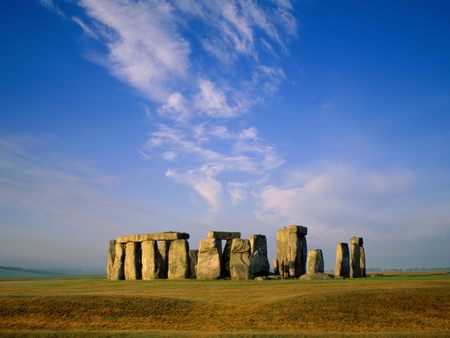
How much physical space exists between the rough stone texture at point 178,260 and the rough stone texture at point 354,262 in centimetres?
935

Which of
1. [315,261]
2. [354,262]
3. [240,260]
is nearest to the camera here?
[240,260]

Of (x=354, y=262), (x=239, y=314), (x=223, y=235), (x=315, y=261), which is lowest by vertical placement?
(x=239, y=314)

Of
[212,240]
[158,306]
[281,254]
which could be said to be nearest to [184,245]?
[212,240]

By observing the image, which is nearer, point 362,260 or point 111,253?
point 362,260

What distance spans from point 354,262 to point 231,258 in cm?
726

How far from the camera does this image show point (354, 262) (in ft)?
90.5

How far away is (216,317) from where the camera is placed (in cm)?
1487

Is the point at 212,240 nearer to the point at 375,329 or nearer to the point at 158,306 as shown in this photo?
the point at 158,306

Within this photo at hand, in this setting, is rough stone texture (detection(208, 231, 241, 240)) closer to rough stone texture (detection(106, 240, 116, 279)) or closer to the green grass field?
the green grass field

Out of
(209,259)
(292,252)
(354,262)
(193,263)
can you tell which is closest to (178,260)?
(193,263)

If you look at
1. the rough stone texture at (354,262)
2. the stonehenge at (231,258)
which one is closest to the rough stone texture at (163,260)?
the stonehenge at (231,258)

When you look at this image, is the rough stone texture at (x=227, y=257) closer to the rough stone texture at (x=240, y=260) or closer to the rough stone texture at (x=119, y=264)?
the rough stone texture at (x=240, y=260)

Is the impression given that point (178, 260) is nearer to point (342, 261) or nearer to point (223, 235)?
point (223, 235)

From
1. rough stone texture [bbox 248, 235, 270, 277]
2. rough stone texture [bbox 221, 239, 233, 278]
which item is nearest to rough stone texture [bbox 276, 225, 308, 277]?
rough stone texture [bbox 248, 235, 270, 277]
